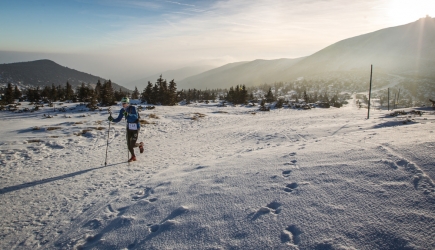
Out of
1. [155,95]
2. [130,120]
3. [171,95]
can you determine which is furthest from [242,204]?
[155,95]

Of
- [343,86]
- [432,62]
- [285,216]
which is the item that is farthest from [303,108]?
[432,62]

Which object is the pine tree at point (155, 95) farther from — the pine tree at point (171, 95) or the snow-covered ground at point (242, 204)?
the snow-covered ground at point (242, 204)

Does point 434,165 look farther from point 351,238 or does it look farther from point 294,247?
point 294,247

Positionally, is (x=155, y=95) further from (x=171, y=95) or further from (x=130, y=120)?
(x=130, y=120)

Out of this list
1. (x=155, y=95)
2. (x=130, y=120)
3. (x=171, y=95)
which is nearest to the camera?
(x=130, y=120)

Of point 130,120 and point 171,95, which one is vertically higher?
point 171,95

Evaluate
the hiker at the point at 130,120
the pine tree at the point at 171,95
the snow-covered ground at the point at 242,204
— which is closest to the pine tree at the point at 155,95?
the pine tree at the point at 171,95

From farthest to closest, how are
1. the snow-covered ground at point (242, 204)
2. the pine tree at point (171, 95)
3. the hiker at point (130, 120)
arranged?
the pine tree at point (171, 95)
the hiker at point (130, 120)
the snow-covered ground at point (242, 204)

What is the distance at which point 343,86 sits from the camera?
145250 millimetres

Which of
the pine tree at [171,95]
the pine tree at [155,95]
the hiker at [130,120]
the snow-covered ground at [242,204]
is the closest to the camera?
the snow-covered ground at [242,204]

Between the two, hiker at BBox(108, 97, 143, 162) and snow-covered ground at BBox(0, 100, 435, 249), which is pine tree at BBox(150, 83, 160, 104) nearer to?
hiker at BBox(108, 97, 143, 162)

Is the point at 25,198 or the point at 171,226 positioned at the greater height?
the point at 171,226

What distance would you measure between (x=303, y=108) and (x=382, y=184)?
40967 mm

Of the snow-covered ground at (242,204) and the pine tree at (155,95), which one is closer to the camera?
the snow-covered ground at (242,204)
